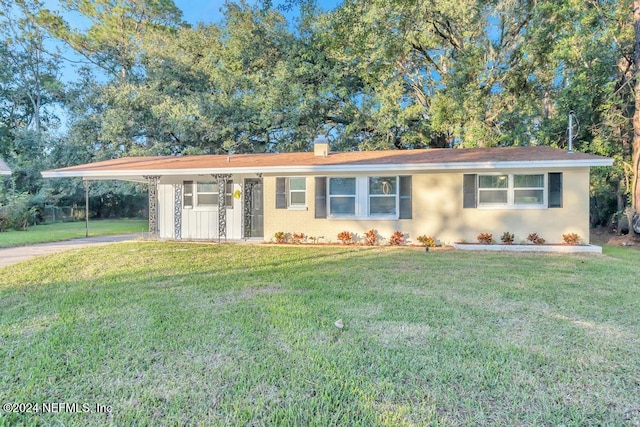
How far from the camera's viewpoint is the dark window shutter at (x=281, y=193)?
1113 cm

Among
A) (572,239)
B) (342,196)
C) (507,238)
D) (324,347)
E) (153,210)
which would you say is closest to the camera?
(324,347)

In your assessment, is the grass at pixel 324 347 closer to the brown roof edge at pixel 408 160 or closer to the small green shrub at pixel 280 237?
the brown roof edge at pixel 408 160

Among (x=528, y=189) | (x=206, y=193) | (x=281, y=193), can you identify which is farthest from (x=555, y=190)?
(x=206, y=193)

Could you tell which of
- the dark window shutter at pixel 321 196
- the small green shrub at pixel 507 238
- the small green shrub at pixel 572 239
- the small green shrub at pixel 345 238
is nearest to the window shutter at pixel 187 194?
the dark window shutter at pixel 321 196

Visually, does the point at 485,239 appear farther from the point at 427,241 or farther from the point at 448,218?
the point at 427,241

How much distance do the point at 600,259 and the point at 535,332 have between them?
603 cm

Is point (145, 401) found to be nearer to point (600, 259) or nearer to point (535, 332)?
point (535, 332)

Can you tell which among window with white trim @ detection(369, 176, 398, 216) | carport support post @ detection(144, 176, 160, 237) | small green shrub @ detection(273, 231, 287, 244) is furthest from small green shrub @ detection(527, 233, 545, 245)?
carport support post @ detection(144, 176, 160, 237)

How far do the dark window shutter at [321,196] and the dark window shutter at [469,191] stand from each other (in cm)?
410

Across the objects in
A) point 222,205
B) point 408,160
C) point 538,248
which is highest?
point 408,160

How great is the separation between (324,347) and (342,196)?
771 centimetres

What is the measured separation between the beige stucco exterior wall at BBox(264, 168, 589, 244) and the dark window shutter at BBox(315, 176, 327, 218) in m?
0.18

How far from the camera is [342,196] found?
10.8 metres

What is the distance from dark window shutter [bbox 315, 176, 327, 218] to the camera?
1085 centimetres
